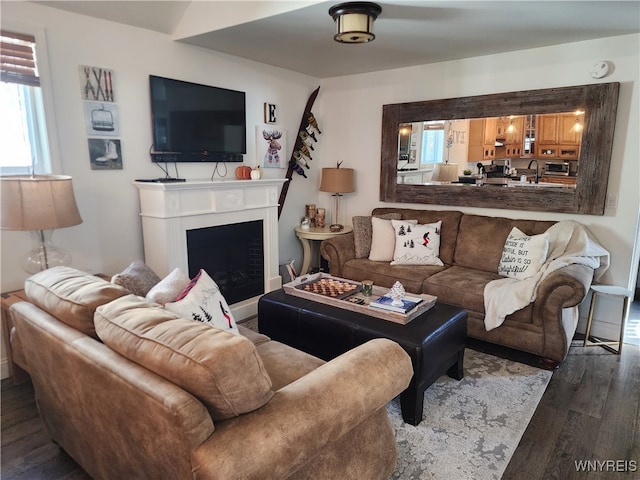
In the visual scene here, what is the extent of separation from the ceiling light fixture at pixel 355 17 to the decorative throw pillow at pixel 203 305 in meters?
1.69

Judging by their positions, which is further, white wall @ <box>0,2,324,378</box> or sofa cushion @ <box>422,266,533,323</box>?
sofa cushion @ <box>422,266,533,323</box>

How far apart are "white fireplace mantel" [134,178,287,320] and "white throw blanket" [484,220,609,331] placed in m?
2.05

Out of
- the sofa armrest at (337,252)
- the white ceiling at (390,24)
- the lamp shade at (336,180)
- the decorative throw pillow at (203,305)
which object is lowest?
the sofa armrest at (337,252)

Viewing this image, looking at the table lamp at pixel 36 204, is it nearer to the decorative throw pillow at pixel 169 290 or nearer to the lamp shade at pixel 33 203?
the lamp shade at pixel 33 203

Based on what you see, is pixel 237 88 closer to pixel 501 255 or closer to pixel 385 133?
pixel 385 133

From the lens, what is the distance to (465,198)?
3912 millimetres

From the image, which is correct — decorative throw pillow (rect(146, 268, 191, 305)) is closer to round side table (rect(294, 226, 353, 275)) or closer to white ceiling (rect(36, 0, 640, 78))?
white ceiling (rect(36, 0, 640, 78))

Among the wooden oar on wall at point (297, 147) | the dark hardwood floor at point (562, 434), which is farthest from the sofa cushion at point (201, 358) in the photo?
the wooden oar on wall at point (297, 147)

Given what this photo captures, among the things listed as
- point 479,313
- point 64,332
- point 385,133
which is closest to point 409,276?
point 479,313

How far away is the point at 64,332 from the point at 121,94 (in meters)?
2.04

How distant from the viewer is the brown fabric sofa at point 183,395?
110 cm

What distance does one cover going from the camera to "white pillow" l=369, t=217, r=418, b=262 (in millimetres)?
3832

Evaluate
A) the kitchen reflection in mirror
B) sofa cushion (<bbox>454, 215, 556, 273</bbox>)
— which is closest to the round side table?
the kitchen reflection in mirror

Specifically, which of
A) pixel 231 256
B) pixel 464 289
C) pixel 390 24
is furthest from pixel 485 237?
pixel 231 256
